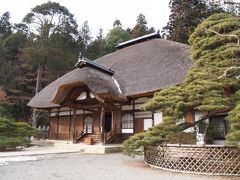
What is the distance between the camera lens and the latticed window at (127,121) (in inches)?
627

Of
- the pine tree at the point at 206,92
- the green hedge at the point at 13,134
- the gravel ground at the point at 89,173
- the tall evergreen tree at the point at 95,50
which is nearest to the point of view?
the gravel ground at the point at 89,173

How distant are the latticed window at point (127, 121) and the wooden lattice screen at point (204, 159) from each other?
7377mm

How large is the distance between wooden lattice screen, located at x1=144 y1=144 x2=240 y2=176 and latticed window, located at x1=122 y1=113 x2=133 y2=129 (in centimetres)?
738

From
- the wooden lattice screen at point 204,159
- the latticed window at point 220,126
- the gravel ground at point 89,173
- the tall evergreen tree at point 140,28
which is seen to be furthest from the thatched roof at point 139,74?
the tall evergreen tree at point 140,28

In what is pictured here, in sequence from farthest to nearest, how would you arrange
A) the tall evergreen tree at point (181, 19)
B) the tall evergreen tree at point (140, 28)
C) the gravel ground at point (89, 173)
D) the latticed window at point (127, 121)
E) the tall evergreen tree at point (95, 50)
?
the tall evergreen tree at point (95, 50) → the tall evergreen tree at point (140, 28) → the tall evergreen tree at point (181, 19) → the latticed window at point (127, 121) → the gravel ground at point (89, 173)

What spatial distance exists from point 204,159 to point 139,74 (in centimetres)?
885

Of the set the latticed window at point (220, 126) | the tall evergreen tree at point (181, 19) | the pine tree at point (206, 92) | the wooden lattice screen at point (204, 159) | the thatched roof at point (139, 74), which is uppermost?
the tall evergreen tree at point (181, 19)

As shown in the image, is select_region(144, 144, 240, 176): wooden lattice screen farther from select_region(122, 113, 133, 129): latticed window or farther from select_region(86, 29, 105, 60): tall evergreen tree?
select_region(86, 29, 105, 60): tall evergreen tree

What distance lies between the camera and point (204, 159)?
781cm

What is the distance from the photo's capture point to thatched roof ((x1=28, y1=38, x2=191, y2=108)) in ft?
46.5

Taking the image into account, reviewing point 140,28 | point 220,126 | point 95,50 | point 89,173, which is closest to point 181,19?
point 140,28

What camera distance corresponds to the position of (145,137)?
8.53 meters

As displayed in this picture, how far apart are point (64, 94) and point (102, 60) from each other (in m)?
6.70

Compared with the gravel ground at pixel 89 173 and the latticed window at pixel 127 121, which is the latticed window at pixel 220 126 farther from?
the latticed window at pixel 127 121
